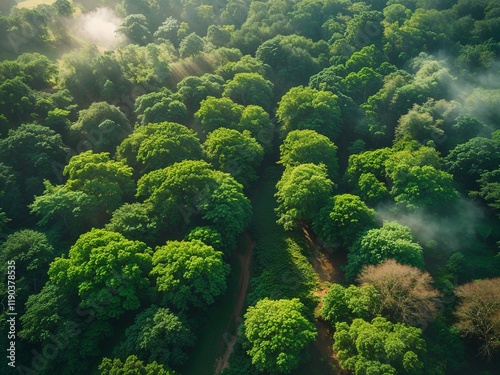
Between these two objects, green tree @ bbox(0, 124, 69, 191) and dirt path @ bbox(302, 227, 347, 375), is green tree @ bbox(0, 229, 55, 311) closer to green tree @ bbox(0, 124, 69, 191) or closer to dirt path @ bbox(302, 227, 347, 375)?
green tree @ bbox(0, 124, 69, 191)

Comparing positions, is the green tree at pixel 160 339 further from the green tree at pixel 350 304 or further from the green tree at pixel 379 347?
the green tree at pixel 379 347

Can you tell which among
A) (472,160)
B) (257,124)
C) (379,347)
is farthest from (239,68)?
(379,347)

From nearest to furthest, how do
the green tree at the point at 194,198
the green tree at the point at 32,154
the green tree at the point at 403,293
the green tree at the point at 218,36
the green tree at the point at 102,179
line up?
the green tree at the point at 403,293
the green tree at the point at 194,198
the green tree at the point at 102,179
the green tree at the point at 32,154
the green tree at the point at 218,36

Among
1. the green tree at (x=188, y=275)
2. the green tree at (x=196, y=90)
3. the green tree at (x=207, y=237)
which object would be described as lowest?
the green tree at (x=188, y=275)

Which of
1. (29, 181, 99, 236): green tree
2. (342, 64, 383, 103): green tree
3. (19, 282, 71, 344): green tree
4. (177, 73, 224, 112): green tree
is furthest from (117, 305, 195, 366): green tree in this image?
(342, 64, 383, 103): green tree

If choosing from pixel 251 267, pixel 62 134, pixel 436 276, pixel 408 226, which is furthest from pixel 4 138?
pixel 436 276

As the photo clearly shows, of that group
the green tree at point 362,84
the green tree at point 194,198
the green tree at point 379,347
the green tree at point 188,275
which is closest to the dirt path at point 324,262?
the green tree at point 379,347
